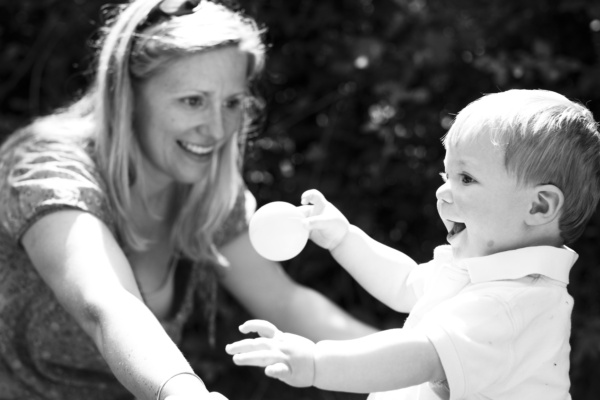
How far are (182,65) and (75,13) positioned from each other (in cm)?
94

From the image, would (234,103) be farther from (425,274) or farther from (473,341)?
(473,341)

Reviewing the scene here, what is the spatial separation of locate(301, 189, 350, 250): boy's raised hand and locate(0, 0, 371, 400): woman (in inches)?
15.7

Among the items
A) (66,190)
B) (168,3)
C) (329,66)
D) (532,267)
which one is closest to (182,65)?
(168,3)

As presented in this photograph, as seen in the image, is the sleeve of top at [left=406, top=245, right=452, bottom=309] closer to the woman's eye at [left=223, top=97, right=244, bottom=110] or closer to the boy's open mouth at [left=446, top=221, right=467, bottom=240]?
the boy's open mouth at [left=446, top=221, right=467, bottom=240]

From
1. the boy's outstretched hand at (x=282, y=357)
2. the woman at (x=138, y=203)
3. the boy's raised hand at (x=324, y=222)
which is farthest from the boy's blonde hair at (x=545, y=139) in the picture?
the woman at (x=138, y=203)

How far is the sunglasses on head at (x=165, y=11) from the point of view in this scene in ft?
7.00

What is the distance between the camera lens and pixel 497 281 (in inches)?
54.0

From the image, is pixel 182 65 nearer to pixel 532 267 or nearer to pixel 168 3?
pixel 168 3

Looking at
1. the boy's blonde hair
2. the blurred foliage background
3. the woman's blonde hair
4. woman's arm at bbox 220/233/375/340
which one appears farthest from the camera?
the blurred foliage background

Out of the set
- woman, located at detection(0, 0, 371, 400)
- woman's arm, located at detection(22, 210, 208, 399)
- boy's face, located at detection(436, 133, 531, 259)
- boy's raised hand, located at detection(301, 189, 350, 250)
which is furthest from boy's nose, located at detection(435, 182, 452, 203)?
woman, located at detection(0, 0, 371, 400)

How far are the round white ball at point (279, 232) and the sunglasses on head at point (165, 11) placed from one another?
2.45 ft

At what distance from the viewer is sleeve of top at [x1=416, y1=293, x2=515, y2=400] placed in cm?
130

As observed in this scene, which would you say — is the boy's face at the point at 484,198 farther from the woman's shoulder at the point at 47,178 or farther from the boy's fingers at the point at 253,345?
the woman's shoulder at the point at 47,178

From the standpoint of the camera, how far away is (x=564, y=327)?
4.58 ft
